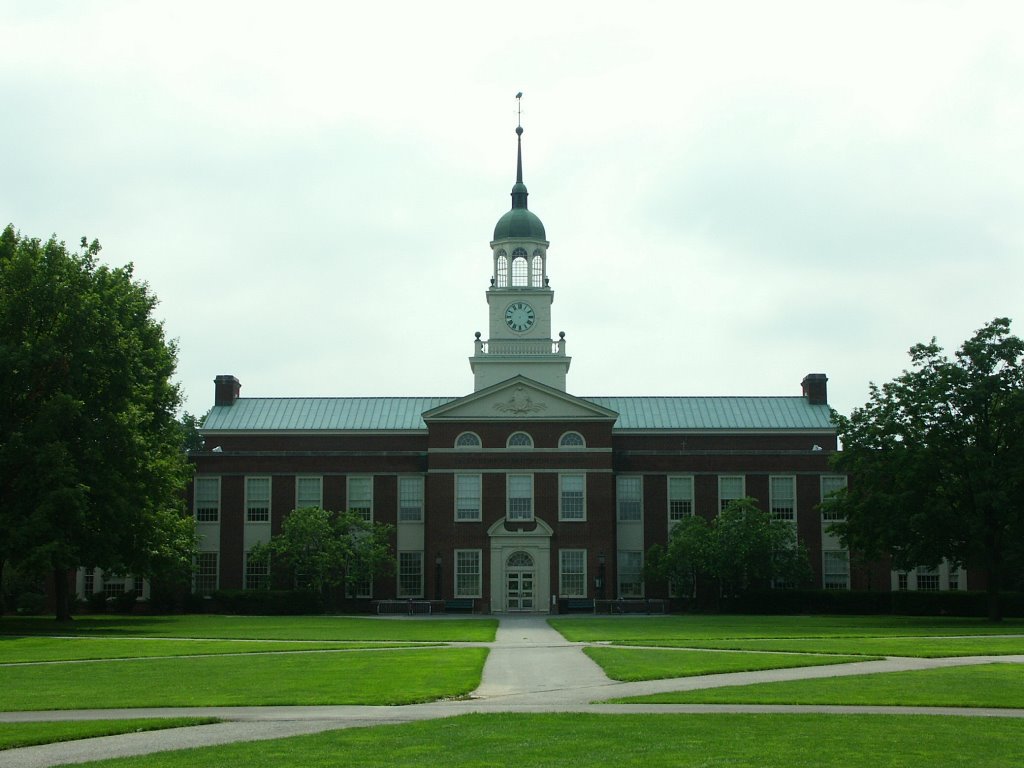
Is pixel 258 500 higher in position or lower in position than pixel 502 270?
lower

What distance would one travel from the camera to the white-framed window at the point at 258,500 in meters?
68.7

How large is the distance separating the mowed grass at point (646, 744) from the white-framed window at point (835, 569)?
2055 inches

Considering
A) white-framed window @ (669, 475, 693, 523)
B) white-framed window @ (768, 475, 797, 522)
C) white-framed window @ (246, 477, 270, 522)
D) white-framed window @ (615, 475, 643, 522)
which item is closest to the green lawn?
white-framed window @ (246, 477, 270, 522)

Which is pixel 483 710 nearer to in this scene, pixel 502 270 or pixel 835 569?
pixel 835 569

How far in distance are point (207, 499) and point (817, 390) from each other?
34283mm

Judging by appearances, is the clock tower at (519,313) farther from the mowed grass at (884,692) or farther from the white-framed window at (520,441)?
the mowed grass at (884,692)

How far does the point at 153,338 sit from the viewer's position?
51406 mm

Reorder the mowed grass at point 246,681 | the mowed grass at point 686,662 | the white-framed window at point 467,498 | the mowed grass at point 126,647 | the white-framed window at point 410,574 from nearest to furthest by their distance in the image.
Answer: the mowed grass at point 246,681 < the mowed grass at point 686,662 < the mowed grass at point 126,647 < the white-framed window at point 467,498 < the white-framed window at point 410,574

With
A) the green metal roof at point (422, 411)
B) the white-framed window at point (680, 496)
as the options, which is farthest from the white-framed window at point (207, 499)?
the white-framed window at point (680, 496)

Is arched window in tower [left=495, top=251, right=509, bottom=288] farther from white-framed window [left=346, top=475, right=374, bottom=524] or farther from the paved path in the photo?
the paved path

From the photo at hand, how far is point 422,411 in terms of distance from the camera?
2854 inches

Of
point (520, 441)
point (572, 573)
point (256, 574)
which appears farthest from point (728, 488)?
point (256, 574)

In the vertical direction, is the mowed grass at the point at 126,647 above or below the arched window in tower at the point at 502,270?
below

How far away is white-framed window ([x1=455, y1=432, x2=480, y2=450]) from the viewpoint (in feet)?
217
